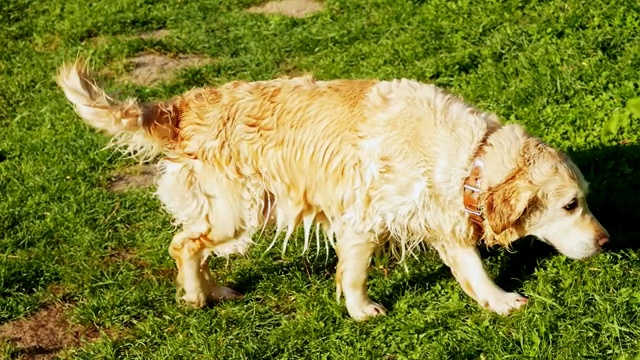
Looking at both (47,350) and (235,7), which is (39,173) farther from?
(235,7)

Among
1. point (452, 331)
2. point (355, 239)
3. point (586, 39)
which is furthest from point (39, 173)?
point (586, 39)

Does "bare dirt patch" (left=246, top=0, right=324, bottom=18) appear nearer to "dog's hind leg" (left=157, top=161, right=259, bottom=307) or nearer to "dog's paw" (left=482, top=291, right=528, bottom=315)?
"dog's hind leg" (left=157, top=161, right=259, bottom=307)

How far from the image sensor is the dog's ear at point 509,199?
4586 mm

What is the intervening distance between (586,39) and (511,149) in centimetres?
288

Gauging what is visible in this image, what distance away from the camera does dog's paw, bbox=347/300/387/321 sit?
16.9 ft

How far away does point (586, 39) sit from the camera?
7.14 m

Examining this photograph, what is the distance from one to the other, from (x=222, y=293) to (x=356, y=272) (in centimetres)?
97

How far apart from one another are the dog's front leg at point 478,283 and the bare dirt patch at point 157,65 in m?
4.52

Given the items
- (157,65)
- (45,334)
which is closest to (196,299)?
(45,334)

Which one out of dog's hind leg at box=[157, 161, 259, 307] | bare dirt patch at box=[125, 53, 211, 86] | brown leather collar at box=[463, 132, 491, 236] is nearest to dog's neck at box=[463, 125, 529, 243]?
brown leather collar at box=[463, 132, 491, 236]

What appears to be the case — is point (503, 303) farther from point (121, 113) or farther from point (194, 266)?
point (121, 113)

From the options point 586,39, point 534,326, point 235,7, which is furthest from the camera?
point 235,7

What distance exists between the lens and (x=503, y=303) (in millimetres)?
4965

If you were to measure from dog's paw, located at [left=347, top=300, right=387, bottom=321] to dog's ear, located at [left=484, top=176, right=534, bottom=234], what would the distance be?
0.97 meters
